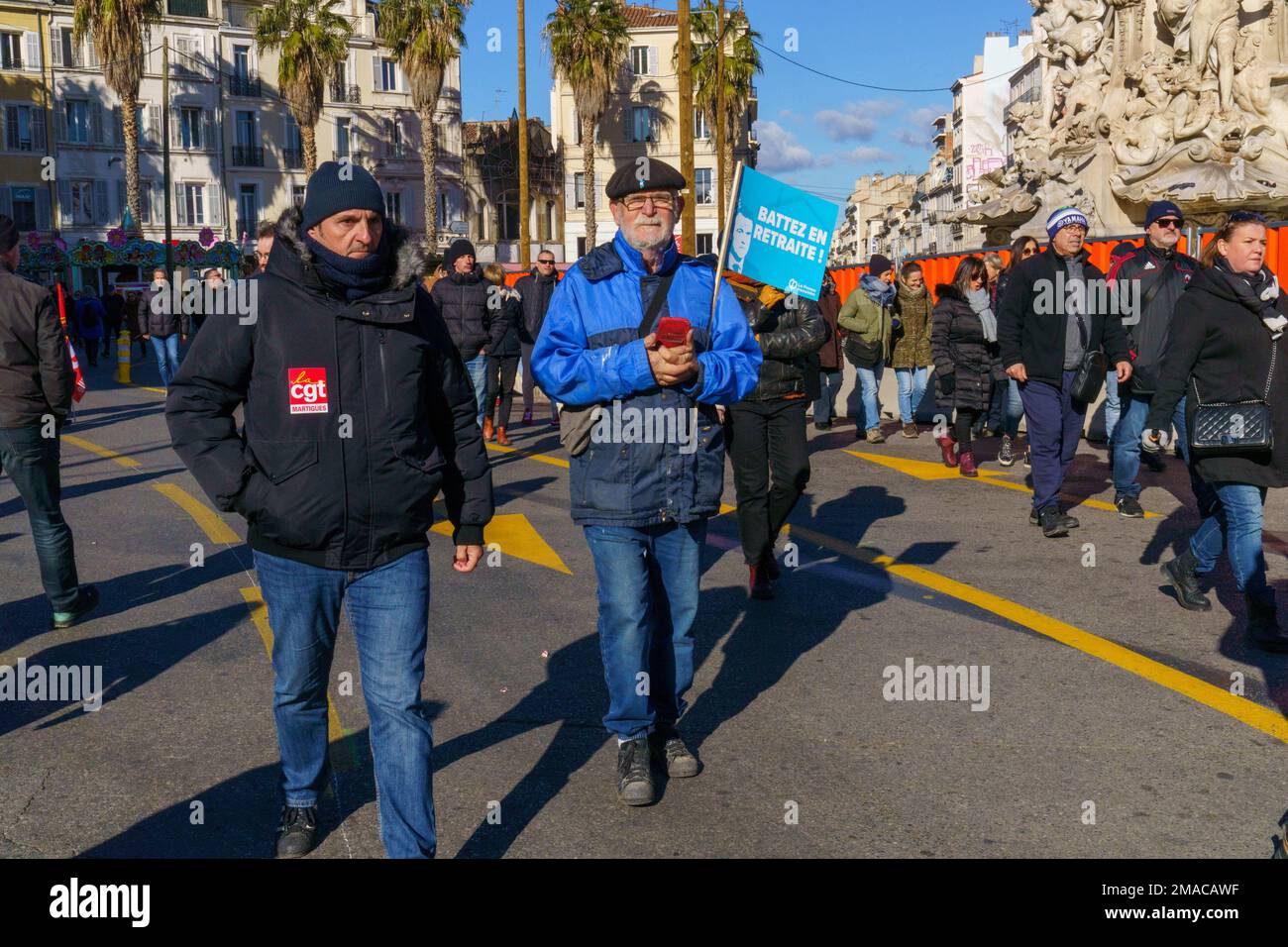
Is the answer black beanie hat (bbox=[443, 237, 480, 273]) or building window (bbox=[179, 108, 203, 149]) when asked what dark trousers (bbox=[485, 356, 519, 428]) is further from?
building window (bbox=[179, 108, 203, 149])

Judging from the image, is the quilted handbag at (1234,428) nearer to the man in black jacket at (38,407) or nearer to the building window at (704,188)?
the man in black jacket at (38,407)

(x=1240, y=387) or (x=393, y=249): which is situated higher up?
(x=393, y=249)

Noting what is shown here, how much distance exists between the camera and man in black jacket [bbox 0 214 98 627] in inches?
262

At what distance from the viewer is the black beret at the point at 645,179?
175 inches

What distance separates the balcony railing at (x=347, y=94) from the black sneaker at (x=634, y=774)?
2444 inches

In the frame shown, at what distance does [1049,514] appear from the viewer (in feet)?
29.1

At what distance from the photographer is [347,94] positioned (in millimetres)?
63125

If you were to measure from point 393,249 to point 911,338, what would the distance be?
36.4 feet

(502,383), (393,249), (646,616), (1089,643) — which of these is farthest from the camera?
(502,383)

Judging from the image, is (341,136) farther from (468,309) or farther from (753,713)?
(753,713)

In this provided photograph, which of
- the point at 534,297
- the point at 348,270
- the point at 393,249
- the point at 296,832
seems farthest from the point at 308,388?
the point at 534,297

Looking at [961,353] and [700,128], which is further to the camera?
[700,128]

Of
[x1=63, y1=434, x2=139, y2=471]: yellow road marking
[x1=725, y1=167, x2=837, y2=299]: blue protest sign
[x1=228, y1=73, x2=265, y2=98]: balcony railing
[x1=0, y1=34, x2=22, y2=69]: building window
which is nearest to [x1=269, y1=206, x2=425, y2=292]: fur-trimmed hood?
[x1=725, y1=167, x2=837, y2=299]: blue protest sign
